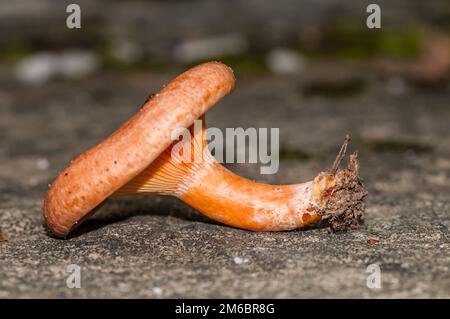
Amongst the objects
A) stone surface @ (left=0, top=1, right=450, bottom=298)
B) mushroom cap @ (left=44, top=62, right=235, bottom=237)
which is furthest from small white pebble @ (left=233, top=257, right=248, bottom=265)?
mushroom cap @ (left=44, top=62, right=235, bottom=237)

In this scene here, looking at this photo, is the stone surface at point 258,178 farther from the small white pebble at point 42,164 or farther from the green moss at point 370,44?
the green moss at point 370,44

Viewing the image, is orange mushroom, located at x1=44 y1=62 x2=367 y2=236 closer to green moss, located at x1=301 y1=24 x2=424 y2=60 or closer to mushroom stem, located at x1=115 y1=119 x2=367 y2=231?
mushroom stem, located at x1=115 y1=119 x2=367 y2=231

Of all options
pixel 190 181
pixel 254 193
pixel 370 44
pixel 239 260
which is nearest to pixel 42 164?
pixel 190 181

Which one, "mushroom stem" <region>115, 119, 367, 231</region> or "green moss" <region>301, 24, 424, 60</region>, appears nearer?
"mushroom stem" <region>115, 119, 367, 231</region>

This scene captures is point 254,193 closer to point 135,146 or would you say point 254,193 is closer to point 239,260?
point 239,260

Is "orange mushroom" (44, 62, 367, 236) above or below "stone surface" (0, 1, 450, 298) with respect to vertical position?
above
